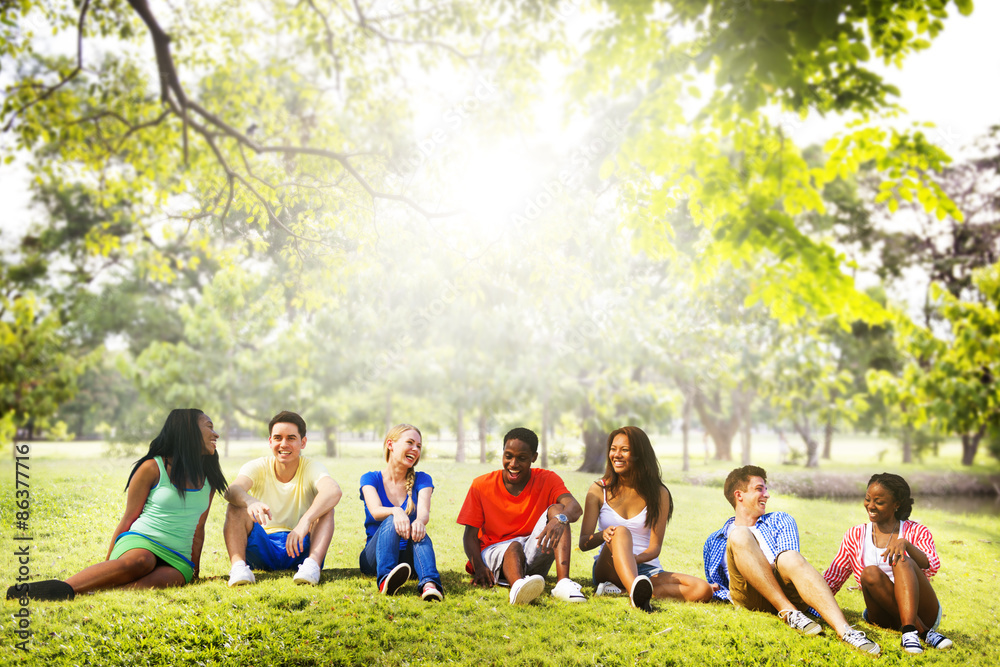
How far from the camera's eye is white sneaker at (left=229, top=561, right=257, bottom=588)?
333cm

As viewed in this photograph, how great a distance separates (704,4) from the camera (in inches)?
133

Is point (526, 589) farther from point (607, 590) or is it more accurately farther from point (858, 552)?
point (858, 552)

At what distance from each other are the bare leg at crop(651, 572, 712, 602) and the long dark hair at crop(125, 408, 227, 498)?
2.82m

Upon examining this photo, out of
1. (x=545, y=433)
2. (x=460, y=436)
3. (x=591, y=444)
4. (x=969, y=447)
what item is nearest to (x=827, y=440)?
(x=969, y=447)

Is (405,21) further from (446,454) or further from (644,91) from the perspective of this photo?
(446,454)

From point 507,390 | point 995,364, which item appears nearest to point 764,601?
point 507,390

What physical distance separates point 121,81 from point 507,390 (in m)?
4.30

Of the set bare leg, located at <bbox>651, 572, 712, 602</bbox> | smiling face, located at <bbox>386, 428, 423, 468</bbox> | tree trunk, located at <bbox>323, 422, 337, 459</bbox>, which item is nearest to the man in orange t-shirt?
smiling face, located at <bbox>386, 428, 423, 468</bbox>

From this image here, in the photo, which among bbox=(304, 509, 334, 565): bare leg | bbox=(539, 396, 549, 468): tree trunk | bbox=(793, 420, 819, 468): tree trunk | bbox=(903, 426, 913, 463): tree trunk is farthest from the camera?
bbox=(903, 426, 913, 463): tree trunk

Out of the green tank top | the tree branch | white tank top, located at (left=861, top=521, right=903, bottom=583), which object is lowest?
white tank top, located at (left=861, top=521, right=903, bottom=583)

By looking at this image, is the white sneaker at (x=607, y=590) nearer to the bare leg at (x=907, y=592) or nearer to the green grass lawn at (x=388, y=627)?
the green grass lawn at (x=388, y=627)

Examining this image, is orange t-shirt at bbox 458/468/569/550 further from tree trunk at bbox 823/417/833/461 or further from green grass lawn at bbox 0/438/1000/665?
tree trunk at bbox 823/417/833/461

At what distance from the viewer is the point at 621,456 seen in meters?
3.59

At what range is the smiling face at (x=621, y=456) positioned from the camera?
3.59 metres
